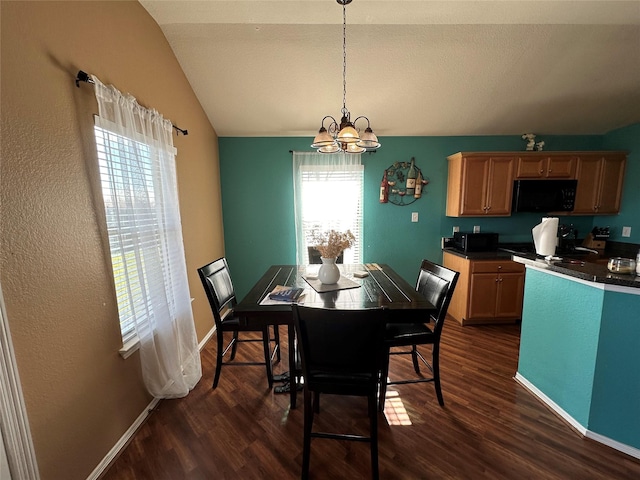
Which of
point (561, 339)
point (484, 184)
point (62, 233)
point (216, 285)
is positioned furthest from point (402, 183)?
point (62, 233)

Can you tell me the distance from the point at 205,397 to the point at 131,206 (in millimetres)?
1434

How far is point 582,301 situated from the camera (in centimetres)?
154

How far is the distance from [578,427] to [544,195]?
7.99 feet

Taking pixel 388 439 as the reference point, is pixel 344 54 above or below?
above

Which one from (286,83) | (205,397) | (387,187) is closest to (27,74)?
(286,83)

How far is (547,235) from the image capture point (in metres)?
1.78

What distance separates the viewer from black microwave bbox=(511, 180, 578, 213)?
9.64ft

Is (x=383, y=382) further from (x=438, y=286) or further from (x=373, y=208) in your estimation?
(x=373, y=208)

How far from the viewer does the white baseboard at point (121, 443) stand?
1315 mm

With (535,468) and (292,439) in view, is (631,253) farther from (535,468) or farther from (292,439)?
(292,439)

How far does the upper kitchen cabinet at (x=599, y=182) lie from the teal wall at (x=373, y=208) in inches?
12.0

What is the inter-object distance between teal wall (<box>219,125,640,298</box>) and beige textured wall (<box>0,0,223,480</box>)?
1.62 metres

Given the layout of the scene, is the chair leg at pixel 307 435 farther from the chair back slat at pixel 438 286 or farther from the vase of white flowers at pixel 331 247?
the chair back slat at pixel 438 286

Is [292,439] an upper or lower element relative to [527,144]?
lower
